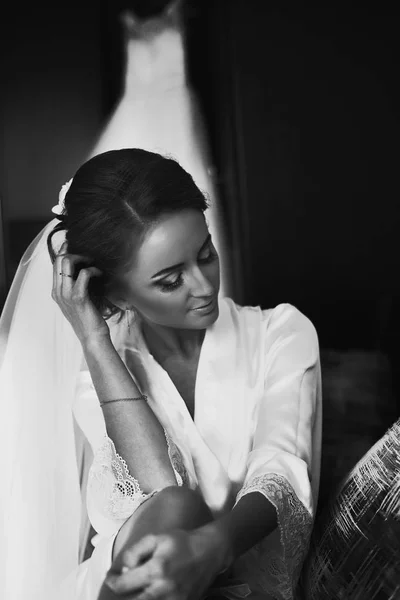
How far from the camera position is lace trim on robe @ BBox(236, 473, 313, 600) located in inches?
28.3

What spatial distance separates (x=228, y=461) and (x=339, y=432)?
190mm

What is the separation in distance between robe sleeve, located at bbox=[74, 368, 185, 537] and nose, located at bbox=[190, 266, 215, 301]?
157 millimetres

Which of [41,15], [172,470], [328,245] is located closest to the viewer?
[172,470]

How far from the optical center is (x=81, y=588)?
30.9 inches

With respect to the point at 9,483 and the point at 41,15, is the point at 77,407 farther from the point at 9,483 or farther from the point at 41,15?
the point at 41,15

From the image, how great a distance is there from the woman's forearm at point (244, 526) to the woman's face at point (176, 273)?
0.22 m

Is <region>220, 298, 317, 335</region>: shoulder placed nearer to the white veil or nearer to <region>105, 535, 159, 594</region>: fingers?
the white veil

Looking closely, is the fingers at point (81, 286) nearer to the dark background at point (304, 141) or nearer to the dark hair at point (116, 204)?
the dark hair at point (116, 204)

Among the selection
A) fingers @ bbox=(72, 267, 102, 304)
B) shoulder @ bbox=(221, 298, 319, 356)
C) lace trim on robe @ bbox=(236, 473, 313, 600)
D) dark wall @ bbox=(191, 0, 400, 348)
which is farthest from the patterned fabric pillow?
fingers @ bbox=(72, 267, 102, 304)

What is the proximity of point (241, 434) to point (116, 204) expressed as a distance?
30 centimetres

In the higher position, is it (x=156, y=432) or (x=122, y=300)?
(x=122, y=300)

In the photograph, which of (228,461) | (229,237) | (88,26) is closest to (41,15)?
(88,26)

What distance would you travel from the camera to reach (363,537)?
0.78 m

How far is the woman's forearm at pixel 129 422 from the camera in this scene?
763mm
